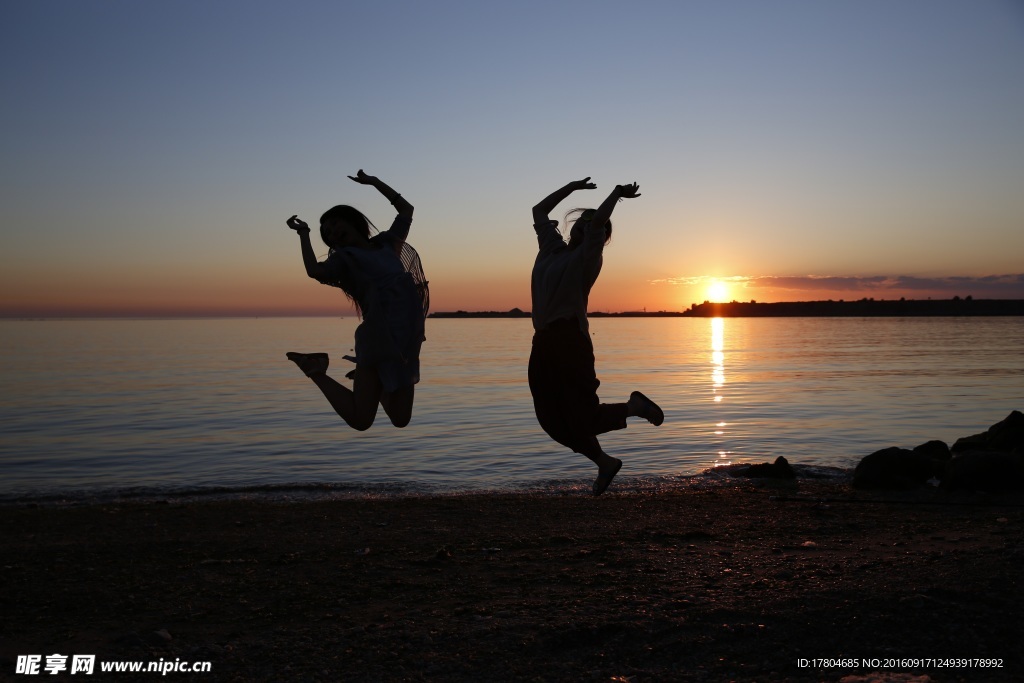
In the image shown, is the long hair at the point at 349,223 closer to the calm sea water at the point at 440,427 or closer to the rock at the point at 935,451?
the calm sea water at the point at 440,427

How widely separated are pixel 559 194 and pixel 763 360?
91040 millimetres

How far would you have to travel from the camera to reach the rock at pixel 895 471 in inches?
791

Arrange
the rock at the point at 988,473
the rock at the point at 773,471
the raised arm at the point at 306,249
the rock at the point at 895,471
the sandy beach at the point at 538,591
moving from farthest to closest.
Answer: the rock at the point at 773,471
the rock at the point at 895,471
the rock at the point at 988,473
the sandy beach at the point at 538,591
the raised arm at the point at 306,249

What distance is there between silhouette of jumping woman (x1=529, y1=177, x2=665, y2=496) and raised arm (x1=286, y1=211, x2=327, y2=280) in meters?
1.95

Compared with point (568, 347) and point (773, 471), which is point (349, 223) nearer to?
point (568, 347)

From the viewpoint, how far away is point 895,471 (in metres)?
20.4

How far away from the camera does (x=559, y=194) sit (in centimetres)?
771

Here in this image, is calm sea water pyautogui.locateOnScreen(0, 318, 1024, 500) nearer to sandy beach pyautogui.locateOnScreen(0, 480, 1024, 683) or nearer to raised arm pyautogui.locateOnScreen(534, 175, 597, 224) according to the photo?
sandy beach pyautogui.locateOnScreen(0, 480, 1024, 683)

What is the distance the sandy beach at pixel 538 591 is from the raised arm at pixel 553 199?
15.9ft

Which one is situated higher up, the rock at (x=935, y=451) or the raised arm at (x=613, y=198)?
the raised arm at (x=613, y=198)

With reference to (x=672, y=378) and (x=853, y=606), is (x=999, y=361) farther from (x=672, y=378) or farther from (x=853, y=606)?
(x=853, y=606)

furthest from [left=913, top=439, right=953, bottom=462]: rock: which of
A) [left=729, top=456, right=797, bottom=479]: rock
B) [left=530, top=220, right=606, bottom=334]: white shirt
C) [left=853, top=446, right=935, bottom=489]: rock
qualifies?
[left=530, top=220, right=606, bottom=334]: white shirt

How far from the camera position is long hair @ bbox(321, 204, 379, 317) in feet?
23.5

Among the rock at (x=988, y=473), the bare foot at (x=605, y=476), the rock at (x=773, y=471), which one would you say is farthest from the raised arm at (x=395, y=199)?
the rock at (x=773, y=471)
